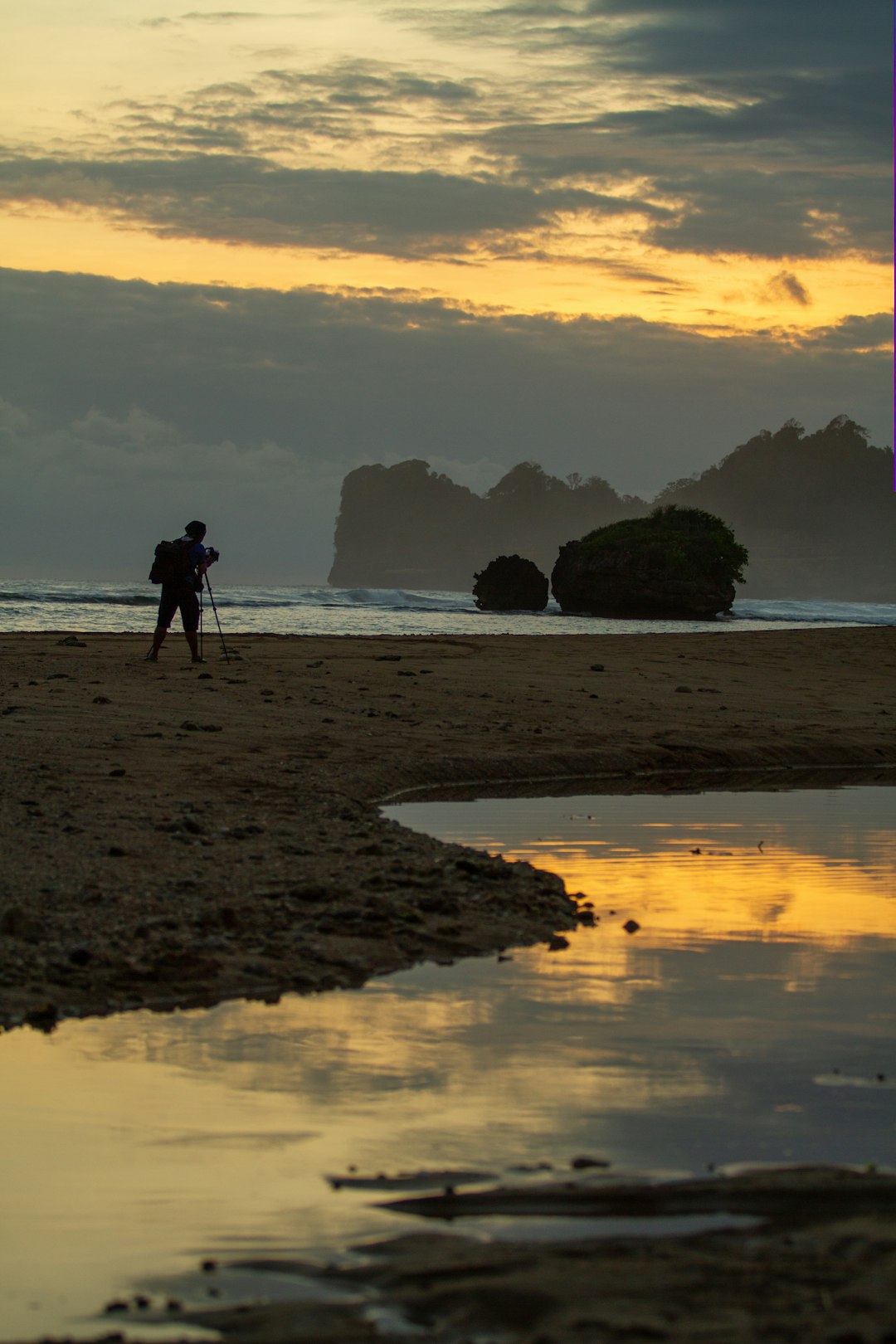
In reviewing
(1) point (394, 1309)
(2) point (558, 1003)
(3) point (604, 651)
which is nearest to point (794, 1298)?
(1) point (394, 1309)

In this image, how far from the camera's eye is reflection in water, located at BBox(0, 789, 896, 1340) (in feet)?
13.6

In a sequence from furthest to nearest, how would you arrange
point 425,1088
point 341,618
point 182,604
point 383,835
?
1. point 341,618
2. point 182,604
3. point 383,835
4. point 425,1088

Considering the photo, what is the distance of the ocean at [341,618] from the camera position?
39.9m

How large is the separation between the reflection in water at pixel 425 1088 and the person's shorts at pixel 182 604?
1229 centimetres

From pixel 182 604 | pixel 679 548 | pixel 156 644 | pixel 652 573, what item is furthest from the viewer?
pixel 679 548

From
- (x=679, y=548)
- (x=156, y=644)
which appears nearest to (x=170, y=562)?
(x=156, y=644)

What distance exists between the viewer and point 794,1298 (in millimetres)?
3584

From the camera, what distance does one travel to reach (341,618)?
48344 mm

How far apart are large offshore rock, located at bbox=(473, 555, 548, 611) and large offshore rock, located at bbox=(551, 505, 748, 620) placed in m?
1.11

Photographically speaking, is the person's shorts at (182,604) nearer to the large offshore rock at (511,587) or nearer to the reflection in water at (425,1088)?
the reflection in water at (425,1088)

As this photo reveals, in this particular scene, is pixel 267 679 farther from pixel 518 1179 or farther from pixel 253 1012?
pixel 518 1179

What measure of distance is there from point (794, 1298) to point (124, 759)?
9322mm

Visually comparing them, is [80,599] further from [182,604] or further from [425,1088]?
[425,1088]

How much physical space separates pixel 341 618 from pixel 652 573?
985 inches
